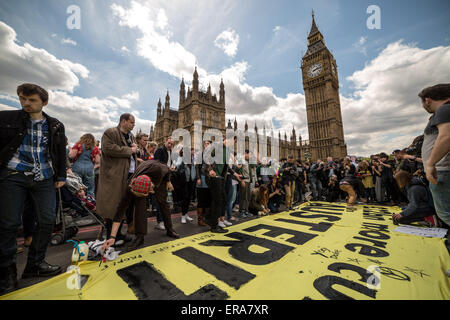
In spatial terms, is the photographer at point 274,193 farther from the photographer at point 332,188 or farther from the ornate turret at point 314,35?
the ornate turret at point 314,35

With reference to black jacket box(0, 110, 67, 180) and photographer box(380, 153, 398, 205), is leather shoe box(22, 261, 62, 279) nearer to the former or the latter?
black jacket box(0, 110, 67, 180)

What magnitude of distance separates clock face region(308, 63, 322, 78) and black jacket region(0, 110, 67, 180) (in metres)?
52.4

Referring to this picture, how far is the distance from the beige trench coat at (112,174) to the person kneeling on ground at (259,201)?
3.79m

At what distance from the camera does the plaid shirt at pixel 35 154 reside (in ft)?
6.16

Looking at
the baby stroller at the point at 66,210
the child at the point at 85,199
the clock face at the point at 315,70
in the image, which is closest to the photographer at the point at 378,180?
the baby stroller at the point at 66,210

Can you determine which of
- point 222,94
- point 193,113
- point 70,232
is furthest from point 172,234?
point 222,94

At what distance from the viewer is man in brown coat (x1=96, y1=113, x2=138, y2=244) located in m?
2.53
